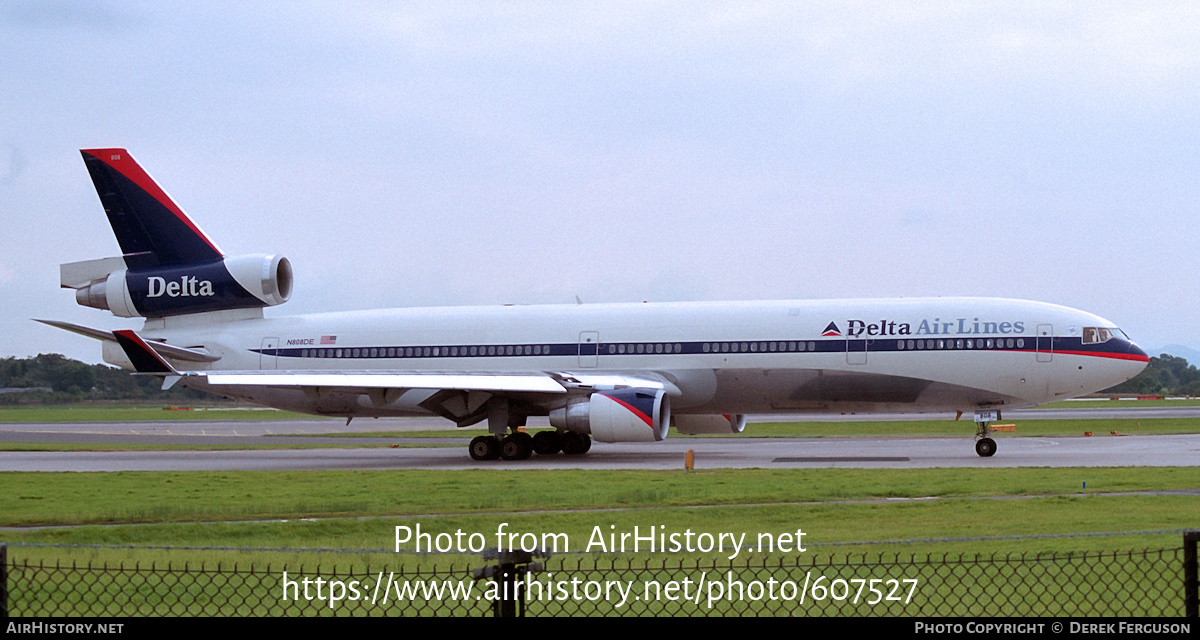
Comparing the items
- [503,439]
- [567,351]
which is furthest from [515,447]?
[567,351]

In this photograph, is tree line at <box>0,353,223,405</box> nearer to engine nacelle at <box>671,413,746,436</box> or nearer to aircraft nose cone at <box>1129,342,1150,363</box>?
engine nacelle at <box>671,413,746,436</box>

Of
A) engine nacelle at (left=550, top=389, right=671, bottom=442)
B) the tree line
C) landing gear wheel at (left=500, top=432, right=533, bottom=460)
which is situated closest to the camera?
engine nacelle at (left=550, top=389, right=671, bottom=442)

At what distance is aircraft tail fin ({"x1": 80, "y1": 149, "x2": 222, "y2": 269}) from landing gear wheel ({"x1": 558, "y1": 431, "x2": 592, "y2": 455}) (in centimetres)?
1220

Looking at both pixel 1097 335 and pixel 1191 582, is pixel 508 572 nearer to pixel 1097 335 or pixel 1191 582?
pixel 1191 582

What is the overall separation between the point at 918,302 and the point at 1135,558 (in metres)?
18.9

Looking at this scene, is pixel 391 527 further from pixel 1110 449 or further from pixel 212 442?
pixel 212 442

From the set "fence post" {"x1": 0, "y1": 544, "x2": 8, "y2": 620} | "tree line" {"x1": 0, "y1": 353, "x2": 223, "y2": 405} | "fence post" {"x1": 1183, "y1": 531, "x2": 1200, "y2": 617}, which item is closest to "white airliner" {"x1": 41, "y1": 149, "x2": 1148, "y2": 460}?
"fence post" {"x1": 1183, "y1": 531, "x2": 1200, "y2": 617}

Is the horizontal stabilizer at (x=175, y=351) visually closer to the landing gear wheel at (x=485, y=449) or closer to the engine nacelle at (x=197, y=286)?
the engine nacelle at (x=197, y=286)

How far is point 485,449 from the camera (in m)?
29.2

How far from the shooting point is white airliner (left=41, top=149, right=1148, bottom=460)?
27.8m

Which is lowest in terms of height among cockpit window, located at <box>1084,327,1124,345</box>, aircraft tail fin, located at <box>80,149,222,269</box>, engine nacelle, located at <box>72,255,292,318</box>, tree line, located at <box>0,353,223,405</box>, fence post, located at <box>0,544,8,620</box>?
tree line, located at <box>0,353,223,405</box>

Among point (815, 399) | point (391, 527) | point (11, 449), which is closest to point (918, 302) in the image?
point (815, 399)

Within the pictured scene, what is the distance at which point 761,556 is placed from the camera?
429 inches
